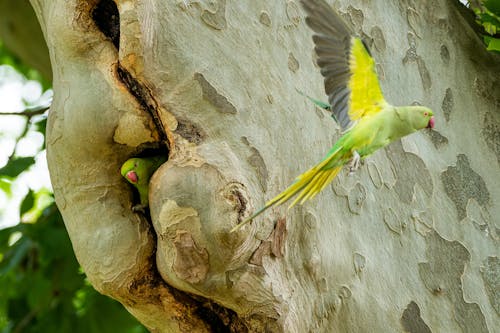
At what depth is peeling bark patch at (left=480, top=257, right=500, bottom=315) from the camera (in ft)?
8.04

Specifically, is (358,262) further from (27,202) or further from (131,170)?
(27,202)

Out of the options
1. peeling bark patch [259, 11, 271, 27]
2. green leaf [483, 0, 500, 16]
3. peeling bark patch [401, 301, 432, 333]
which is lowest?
peeling bark patch [401, 301, 432, 333]

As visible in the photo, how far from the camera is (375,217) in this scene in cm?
232

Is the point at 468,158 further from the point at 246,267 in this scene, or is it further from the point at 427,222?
the point at 246,267

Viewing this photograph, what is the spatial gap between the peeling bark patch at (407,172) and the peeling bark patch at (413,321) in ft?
1.19

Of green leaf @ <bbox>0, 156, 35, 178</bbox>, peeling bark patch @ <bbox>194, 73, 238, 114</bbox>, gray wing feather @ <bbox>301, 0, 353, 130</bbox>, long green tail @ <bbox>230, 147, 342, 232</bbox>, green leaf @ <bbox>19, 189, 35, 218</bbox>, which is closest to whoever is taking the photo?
long green tail @ <bbox>230, 147, 342, 232</bbox>

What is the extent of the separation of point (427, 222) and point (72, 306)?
211 centimetres

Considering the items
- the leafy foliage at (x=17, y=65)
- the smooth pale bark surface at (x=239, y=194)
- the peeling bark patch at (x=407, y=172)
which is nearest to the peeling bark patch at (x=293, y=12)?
the smooth pale bark surface at (x=239, y=194)

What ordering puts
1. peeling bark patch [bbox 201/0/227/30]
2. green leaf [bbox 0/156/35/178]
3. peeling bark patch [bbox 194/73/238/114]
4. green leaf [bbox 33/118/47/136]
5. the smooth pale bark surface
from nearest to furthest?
the smooth pale bark surface
peeling bark patch [bbox 194/73/238/114]
peeling bark patch [bbox 201/0/227/30]
green leaf [bbox 0/156/35/178]
green leaf [bbox 33/118/47/136]

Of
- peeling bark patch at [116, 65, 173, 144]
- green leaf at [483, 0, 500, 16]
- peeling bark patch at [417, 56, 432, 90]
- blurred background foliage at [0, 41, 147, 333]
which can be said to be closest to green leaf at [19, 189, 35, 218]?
blurred background foliage at [0, 41, 147, 333]

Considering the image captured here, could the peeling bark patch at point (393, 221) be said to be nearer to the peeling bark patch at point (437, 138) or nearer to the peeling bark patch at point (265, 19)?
the peeling bark patch at point (437, 138)

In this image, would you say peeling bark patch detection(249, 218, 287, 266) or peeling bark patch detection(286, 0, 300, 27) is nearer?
peeling bark patch detection(249, 218, 287, 266)

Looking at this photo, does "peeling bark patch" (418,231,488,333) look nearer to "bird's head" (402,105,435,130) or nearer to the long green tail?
"bird's head" (402,105,435,130)

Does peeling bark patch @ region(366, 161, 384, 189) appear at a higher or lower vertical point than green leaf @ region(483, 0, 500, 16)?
lower
